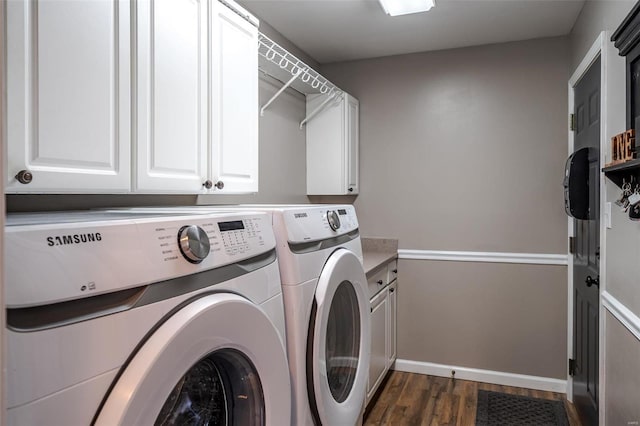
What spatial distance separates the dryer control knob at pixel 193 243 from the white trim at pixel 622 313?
1.51m

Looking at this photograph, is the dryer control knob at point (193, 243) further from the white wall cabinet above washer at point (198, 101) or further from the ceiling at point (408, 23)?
the ceiling at point (408, 23)

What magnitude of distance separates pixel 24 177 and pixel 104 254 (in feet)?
1.67

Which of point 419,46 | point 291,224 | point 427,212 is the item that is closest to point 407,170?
point 427,212

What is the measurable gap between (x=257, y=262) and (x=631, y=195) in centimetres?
135

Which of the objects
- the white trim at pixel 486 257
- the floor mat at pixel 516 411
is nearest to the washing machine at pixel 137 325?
the floor mat at pixel 516 411

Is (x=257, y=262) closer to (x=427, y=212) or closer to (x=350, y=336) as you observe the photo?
(x=350, y=336)

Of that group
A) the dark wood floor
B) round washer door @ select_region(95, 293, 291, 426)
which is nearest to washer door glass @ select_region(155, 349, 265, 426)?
round washer door @ select_region(95, 293, 291, 426)

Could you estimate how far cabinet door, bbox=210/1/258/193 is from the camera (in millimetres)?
1640

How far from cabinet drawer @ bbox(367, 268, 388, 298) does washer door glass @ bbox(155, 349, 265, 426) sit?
1.63m

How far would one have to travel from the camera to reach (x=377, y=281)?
274cm

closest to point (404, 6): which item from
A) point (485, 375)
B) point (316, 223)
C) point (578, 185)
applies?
point (578, 185)

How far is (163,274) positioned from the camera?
721 millimetres

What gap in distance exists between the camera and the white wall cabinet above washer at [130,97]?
972 mm

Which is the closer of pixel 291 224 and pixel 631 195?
pixel 291 224
